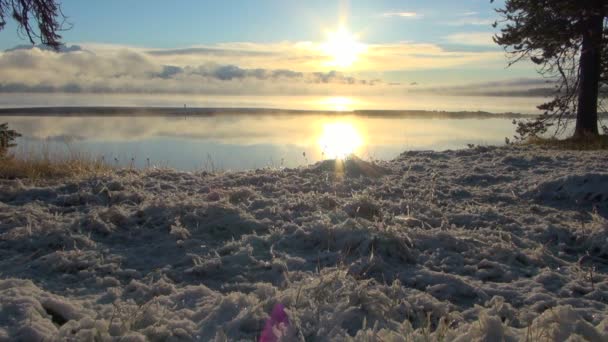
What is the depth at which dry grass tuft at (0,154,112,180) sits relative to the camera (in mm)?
9117

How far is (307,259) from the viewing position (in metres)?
5.07

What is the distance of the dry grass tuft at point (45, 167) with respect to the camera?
912 centimetres

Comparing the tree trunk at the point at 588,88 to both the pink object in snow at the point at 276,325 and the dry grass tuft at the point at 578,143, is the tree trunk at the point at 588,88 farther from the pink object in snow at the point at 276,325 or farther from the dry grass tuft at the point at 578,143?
the pink object in snow at the point at 276,325

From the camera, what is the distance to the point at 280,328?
3.40 meters

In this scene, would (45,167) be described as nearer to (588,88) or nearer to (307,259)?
(307,259)

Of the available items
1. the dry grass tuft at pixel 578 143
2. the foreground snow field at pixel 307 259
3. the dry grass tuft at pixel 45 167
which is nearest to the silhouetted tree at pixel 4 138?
the dry grass tuft at pixel 45 167

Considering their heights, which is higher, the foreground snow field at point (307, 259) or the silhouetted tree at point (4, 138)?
the silhouetted tree at point (4, 138)

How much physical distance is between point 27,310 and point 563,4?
44.7 ft

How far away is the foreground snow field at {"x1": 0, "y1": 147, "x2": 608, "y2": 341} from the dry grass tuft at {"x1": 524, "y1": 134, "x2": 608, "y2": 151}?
561 cm

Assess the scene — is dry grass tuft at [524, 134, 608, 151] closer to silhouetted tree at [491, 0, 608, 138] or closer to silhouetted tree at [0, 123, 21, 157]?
silhouetted tree at [491, 0, 608, 138]

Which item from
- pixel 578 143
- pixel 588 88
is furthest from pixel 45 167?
pixel 588 88

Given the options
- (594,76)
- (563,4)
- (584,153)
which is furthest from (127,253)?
(594,76)

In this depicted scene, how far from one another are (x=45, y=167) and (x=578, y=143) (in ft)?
43.5

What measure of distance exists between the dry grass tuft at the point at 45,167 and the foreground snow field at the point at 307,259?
118 centimetres
